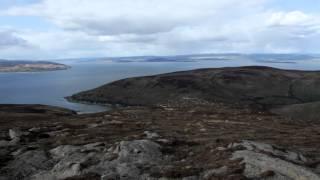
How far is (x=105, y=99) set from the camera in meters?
184

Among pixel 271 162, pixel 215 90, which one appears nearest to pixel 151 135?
pixel 271 162

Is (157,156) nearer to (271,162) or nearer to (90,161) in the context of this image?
(90,161)

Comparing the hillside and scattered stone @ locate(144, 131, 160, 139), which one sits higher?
scattered stone @ locate(144, 131, 160, 139)

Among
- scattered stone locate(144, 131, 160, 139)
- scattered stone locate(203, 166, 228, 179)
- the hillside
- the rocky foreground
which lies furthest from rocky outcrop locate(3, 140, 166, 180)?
the hillside

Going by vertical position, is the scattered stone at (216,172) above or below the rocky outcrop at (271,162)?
below

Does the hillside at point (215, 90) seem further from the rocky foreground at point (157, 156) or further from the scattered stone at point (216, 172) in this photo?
the scattered stone at point (216, 172)

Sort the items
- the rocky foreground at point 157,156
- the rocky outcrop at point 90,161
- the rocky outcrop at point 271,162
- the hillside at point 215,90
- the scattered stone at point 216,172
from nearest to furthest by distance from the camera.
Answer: the rocky outcrop at point 271,162
the scattered stone at point 216,172
the rocky foreground at point 157,156
the rocky outcrop at point 90,161
the hillside at point 215,90

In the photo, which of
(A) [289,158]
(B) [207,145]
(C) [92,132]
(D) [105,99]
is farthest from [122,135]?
(D) [105,99]

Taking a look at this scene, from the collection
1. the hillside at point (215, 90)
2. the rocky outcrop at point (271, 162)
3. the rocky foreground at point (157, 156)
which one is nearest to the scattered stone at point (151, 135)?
the rocky foreground at point (157, 156)

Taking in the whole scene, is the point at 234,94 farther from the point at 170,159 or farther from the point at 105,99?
the point at 170,159

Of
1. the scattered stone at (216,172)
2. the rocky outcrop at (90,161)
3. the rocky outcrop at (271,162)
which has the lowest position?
the rocky outcrop at (90,161)

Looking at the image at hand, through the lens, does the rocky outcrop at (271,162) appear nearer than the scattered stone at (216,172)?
Yes

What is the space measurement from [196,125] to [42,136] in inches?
718

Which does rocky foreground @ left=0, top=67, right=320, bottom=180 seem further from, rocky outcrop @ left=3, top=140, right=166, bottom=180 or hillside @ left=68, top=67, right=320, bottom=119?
hillside @ left=68, top=67, right=320, bottom=119
